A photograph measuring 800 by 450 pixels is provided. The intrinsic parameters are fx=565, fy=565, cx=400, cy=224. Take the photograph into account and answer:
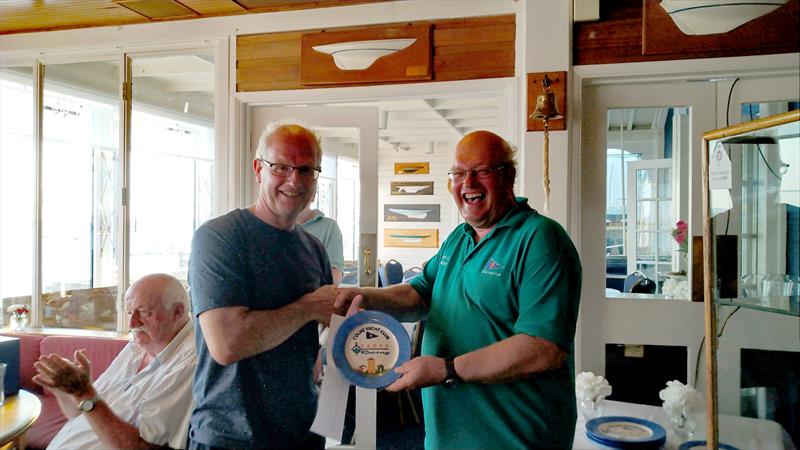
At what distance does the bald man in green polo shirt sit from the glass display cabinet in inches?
13.0

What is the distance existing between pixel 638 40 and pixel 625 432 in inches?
68.4

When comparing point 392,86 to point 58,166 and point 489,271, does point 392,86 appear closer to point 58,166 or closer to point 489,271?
point 489,271

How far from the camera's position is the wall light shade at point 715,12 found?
1.73 metres

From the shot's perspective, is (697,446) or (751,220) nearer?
(751,220)

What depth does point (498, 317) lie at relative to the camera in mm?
1131

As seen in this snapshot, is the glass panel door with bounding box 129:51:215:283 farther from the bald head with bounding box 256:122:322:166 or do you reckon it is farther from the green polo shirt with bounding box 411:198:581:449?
the green polo shirt with bounding box 411:198:581:449

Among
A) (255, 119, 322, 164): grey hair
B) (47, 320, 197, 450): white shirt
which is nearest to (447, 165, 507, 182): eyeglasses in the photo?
(255, 119, 322, 164): grey hair

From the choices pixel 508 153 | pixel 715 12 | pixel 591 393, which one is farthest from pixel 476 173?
pixel 715 12

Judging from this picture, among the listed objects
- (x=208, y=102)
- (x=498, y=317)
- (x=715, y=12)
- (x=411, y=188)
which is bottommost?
(x=498, y=317)

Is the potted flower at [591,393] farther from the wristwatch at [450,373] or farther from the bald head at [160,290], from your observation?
the bald head at [160,290]

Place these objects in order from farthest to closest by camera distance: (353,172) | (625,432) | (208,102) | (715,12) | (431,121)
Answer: (431,121)
(208,102)
(353,172)
(715,12)
(625,432)

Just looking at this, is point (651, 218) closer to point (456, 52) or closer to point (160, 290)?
point (456, 52)

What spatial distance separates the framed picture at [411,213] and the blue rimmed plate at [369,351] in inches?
275

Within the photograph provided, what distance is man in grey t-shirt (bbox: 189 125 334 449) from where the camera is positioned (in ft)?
3.18
